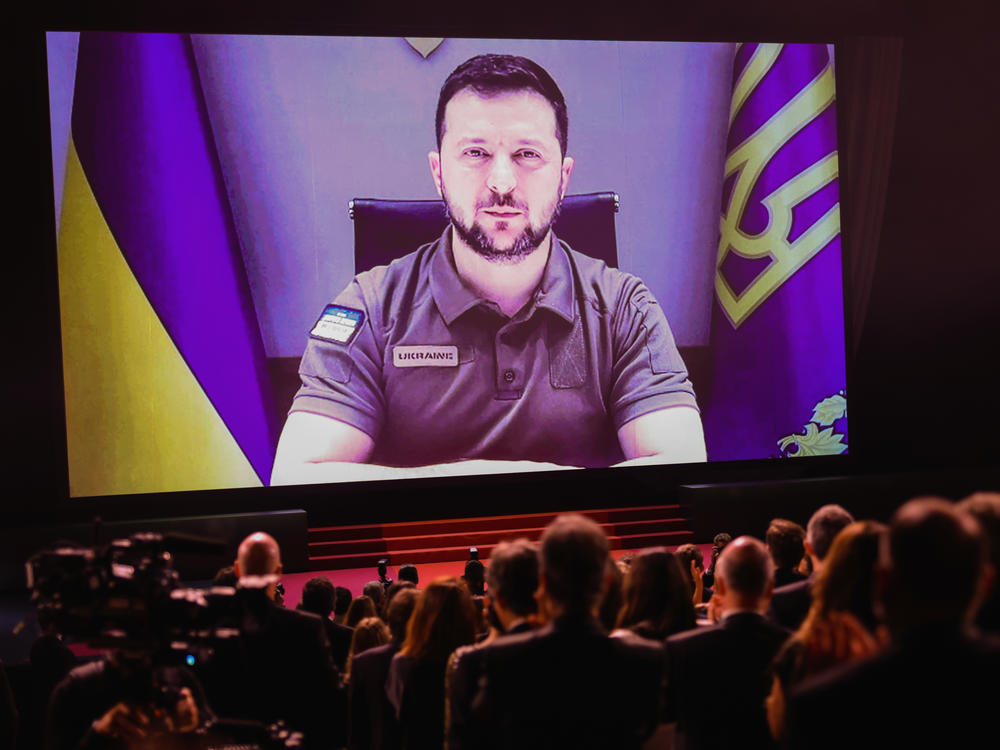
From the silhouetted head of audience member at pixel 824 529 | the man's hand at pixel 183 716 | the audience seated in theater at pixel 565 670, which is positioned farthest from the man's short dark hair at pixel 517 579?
the silhouetted head of audience member at pixel 824 529

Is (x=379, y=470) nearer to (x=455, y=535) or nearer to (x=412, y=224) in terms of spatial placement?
(x=455, y=535)

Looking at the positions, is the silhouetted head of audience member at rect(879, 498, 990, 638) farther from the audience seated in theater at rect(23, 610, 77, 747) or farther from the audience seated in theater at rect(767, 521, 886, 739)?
the audience seated in theater at rect(23, 610, 77, 747)

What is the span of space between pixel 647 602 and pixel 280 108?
22.4 feet

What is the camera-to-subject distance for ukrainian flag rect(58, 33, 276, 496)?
8.10m

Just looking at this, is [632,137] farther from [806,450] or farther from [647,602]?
[647,602]

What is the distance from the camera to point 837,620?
2090 millimetres

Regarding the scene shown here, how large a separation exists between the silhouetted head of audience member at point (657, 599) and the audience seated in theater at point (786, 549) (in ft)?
2.69

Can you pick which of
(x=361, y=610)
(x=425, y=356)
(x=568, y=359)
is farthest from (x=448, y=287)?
(x=361, y=610)

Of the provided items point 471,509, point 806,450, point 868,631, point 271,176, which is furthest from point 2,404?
point 868,631

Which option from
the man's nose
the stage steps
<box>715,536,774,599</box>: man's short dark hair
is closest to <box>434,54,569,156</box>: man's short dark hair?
the man's nose

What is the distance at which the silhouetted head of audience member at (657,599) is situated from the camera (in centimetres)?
255

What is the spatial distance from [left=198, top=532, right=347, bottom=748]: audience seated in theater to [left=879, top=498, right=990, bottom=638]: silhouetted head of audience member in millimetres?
1615

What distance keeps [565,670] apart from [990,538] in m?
0.81

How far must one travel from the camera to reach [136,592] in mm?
1970
